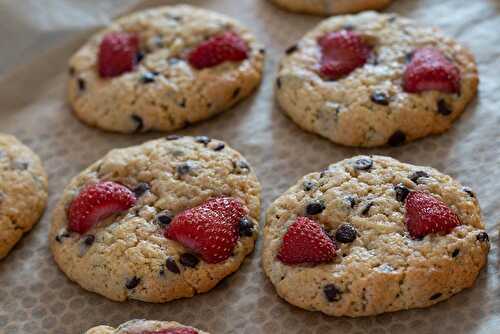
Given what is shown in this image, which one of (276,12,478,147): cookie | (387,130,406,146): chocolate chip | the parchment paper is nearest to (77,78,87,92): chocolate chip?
the parchment paper

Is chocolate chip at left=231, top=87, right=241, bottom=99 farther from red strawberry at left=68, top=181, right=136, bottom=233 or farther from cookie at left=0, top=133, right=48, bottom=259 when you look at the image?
cookie at left=0, top=133, right=48, bottom=259

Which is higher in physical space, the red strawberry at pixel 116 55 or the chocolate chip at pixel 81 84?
the red strawberry at pixel 116 55

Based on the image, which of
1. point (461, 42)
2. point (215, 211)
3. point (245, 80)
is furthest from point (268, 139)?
point (461, 42)

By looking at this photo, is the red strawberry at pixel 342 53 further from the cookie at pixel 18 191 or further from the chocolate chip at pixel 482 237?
the cookie at pixel 18 191

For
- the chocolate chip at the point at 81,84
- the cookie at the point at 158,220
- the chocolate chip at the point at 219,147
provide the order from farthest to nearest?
the chocolate chip at the point at 81,84
the chocolate chip at the point at 219,147
the cookie at the point at 158,220

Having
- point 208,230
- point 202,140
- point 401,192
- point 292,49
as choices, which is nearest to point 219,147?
point 202,140

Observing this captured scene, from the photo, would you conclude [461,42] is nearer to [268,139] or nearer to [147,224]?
[268,139]

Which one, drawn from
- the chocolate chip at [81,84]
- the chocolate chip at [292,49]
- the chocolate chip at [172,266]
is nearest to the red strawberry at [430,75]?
the chocolate chip at [292,49]
